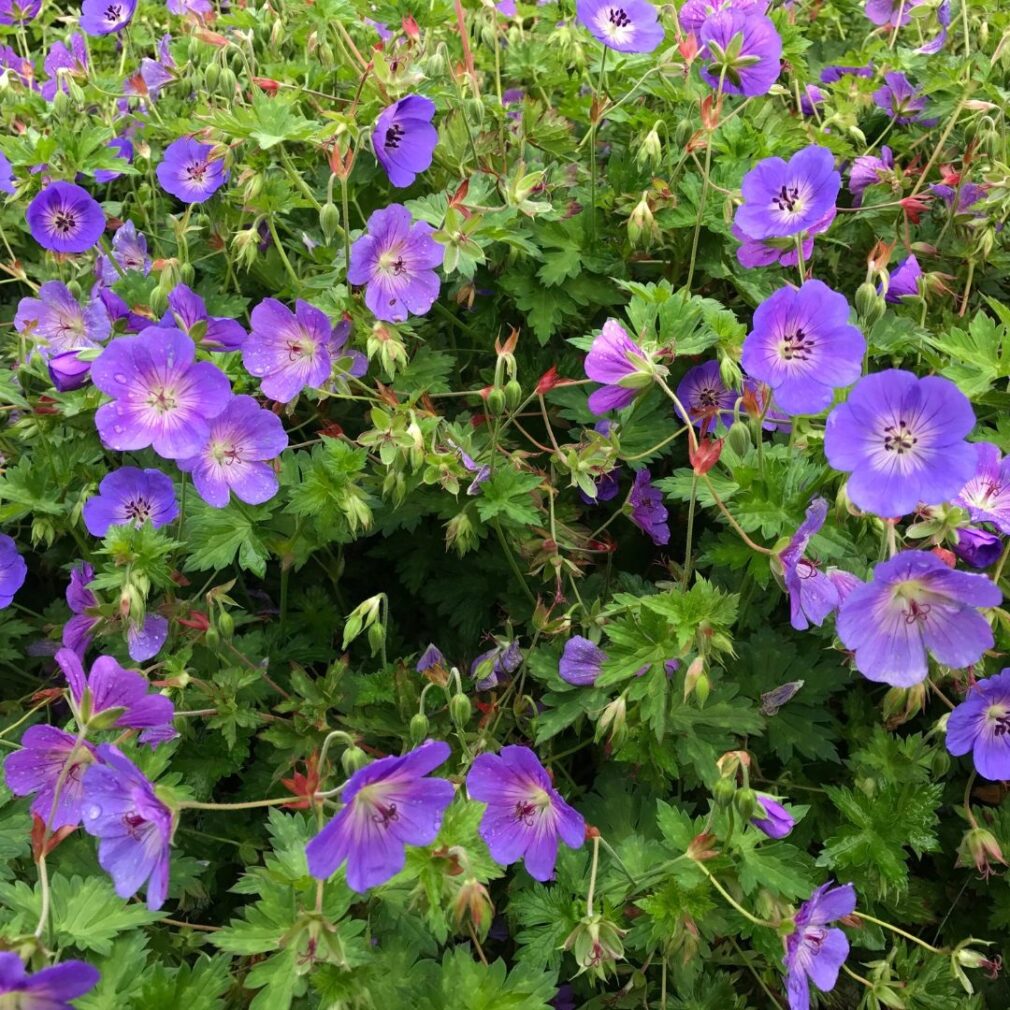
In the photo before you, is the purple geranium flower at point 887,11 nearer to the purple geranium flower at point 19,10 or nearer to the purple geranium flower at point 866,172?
the purple geranium flower at point 866,172

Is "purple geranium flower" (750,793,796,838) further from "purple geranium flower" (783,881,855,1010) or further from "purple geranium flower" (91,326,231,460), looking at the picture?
"purple geranium flower" (91,326,231,460)

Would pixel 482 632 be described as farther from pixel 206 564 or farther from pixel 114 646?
pixel 114 646

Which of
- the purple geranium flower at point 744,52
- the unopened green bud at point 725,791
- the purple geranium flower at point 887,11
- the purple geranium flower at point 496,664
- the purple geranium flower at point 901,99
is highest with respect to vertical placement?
the purple geranium flower at point 744,52

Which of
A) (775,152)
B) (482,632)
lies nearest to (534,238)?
(775,152)

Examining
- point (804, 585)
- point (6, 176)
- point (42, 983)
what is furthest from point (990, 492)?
point (6, 176)

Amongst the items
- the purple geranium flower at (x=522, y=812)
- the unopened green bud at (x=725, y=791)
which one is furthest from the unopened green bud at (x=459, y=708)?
the unopened green bud at (x=725, y=791)

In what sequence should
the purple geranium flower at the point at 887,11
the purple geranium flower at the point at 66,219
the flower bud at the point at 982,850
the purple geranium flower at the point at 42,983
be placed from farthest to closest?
the purple geranium flower at the point at 887,11, the purple geranium flower at the point at 66,219, the flower bud at the point at 982,850, the purple geranium flower at the point at 42,983
